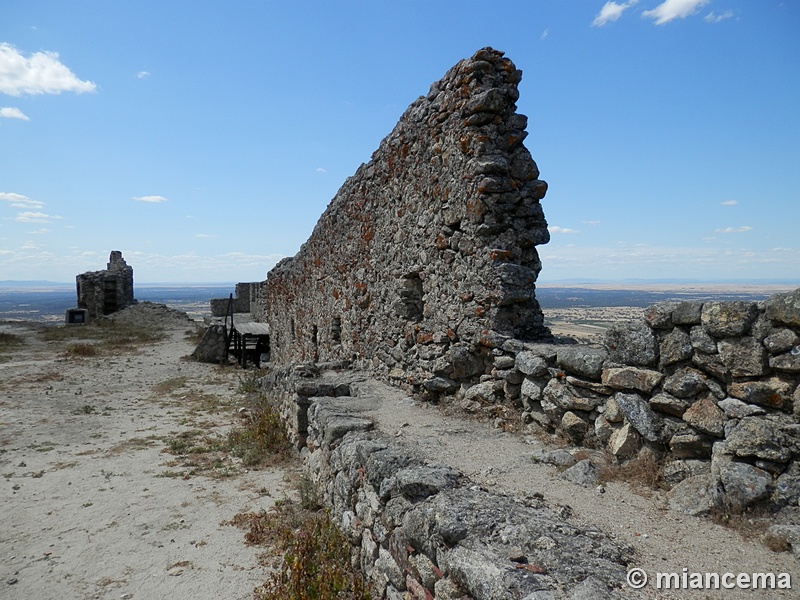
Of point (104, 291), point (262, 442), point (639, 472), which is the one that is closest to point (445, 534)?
point (639, 472)

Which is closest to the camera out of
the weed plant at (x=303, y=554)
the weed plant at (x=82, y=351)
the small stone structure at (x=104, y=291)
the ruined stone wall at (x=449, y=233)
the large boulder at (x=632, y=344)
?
the large boulder at (x=632, y=344)

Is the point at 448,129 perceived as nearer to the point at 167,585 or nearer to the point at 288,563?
the point at 288,563

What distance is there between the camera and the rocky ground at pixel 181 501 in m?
2.89

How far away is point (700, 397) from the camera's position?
3.42m

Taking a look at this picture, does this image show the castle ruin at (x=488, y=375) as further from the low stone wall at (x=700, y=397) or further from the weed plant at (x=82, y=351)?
the weed plant at (x=82, y=351)

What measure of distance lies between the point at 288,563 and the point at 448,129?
4883 mm

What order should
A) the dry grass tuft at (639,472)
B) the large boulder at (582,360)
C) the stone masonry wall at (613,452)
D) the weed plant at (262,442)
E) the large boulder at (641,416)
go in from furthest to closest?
1. the weed plant at (262,442)
2. the large boulder at (582,360)
3. the large boulder at (641,416)
4. the dry grass tuft at (639,472)
5. the stone masonry wall at (613,452)

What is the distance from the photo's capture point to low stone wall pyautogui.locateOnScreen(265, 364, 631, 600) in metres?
2.54

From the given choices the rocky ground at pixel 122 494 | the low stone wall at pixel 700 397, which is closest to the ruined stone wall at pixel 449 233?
the low stone wall at pixel 700 397

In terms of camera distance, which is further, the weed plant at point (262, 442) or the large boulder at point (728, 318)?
the weed plant at point (262, 442)

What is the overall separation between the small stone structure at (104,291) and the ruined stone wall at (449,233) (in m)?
28.4

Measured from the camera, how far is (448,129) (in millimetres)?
6156

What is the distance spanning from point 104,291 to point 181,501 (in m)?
30.4

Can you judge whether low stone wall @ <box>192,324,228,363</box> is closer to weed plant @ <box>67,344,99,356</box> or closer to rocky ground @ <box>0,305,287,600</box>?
weed plant @ <box>67,344,99,356</box>
